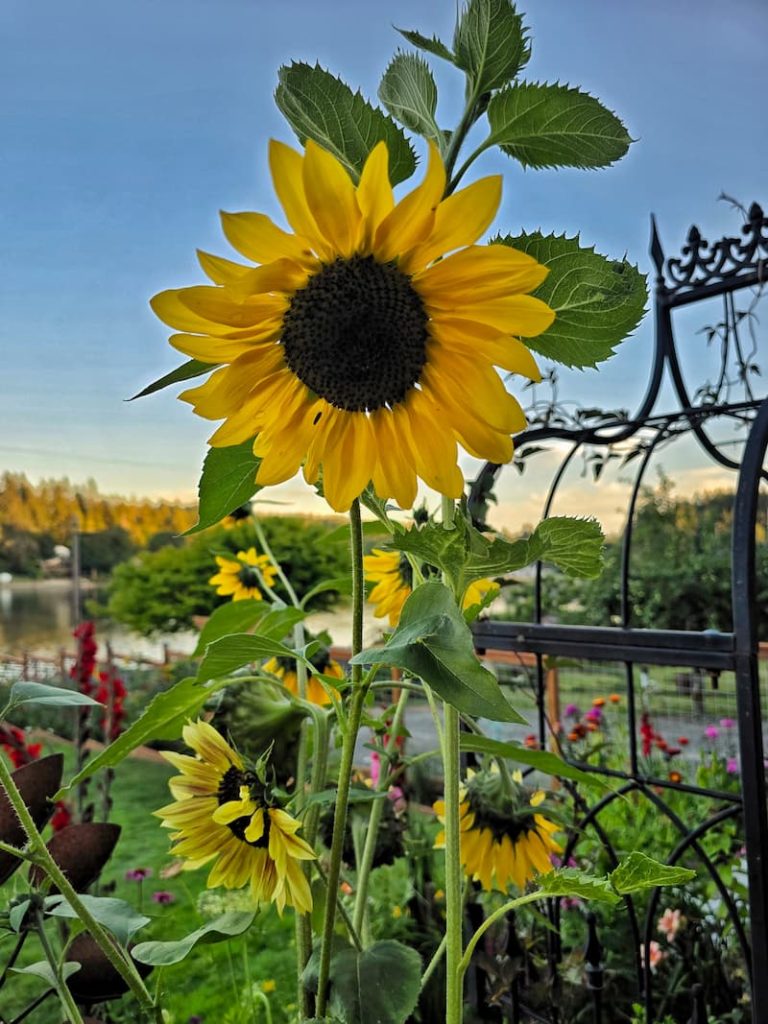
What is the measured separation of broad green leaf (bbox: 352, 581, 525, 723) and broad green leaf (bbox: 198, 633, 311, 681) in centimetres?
8

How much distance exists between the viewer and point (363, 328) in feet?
0.81

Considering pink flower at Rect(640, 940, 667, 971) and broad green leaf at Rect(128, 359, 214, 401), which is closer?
broad green leaf at Rect(128, 359, 214, 401)

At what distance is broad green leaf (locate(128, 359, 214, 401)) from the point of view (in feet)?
0.81

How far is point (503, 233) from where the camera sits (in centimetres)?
27

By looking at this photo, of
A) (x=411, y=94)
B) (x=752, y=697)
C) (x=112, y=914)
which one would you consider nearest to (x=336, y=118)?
(x=411, y=94)

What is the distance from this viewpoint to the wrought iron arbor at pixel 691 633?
58cm

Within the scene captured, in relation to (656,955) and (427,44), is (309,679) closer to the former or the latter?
(427,44)

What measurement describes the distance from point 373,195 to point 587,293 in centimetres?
8

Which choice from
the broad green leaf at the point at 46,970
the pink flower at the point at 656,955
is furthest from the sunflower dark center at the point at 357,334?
the pink flower at the point at 656,955

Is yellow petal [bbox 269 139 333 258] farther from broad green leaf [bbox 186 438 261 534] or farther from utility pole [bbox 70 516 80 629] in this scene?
utility pole [bbox 70 516 80 629]

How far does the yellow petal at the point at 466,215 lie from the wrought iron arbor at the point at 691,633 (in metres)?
0.49

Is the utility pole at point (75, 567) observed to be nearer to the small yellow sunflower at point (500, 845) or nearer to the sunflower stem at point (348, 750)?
the small yellow sunflower at point (500, 845)

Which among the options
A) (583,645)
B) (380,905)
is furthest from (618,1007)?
(583,645)

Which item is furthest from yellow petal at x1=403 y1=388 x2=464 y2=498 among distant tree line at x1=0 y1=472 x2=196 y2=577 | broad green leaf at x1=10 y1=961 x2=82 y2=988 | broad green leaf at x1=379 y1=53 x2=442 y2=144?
distant tree line at x1=0 y1=472 x2=196 y2=577
